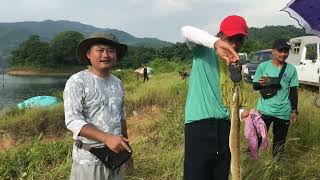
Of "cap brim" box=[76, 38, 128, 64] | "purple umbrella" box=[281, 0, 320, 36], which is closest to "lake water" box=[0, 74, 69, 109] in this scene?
"purple umbrella" box=[281, 0, 320, 36]

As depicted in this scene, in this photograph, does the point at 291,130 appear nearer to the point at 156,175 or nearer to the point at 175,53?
the point at 156,175

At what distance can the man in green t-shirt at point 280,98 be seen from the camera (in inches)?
177

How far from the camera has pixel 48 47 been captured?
70438 millimetres

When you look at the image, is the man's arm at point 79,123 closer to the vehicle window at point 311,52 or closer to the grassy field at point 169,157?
the grassy field at point 169,157

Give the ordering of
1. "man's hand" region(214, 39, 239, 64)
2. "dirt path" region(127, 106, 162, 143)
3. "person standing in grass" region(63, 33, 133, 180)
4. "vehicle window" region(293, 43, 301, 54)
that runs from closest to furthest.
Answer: "man's hand" region(214, 39, 239, 64) → "person standing in grass" region(63, 33, 133, 180) → "dirt path" region(127, 106, 162, 143) → "vehicle window" region(293, 43, 301, 54)

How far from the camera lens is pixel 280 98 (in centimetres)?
450

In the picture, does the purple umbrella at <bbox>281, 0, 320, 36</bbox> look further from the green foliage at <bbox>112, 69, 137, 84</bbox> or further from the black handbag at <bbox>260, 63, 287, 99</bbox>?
the green foliage at <bbox>112, 69, 137, 84</bbox>

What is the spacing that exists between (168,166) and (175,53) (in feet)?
139

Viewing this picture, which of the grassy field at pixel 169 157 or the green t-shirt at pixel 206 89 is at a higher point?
the green t-shirt at pixel 206 89

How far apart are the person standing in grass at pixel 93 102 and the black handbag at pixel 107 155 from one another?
0.08 feet

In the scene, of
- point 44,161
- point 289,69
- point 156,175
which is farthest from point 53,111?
point 289,69

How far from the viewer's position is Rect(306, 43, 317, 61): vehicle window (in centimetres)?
1414

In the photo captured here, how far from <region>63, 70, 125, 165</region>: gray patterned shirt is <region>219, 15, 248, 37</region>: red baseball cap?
79 cm

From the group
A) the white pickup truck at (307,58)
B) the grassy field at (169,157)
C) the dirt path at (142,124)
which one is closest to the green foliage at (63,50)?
the white pickup truck at (307,58)
